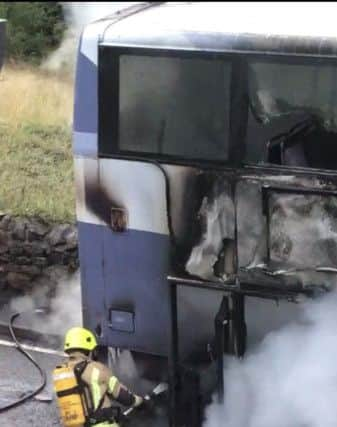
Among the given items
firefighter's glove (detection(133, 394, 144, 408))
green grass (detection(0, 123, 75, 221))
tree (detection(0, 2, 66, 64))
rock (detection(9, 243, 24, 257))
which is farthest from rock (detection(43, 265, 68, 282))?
tree (detection(0, 2, 66, 64))

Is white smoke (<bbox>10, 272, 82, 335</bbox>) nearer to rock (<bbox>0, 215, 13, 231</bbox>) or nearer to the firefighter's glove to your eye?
rock (<bbox>0, 215, 13, 231</bbox>)

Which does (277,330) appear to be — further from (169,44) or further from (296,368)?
(169,44)

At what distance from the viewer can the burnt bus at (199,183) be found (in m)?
5.48

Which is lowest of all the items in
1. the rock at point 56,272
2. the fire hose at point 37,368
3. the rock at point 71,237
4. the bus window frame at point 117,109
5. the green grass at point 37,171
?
the fire hose at point 37,368

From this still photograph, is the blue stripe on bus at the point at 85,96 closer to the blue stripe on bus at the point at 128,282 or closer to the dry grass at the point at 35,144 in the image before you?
the blue stripe on bus at the point at 128,282

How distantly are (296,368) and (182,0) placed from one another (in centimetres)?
310

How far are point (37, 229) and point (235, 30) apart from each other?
3600 mm

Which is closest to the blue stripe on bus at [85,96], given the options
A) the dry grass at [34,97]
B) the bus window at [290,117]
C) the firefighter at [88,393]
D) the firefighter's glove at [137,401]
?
the bus window at [290,117]

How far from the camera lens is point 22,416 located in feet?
21.6

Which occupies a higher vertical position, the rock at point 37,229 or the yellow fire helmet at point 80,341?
the yellow fire helmet at point 80,341

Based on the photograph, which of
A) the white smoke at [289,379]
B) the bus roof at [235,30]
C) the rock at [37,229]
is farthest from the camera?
the rock at [37,229]

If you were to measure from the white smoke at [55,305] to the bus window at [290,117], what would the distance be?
9.98 feet

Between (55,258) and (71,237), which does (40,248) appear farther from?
(71,237)

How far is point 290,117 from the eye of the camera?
5.64 metres
